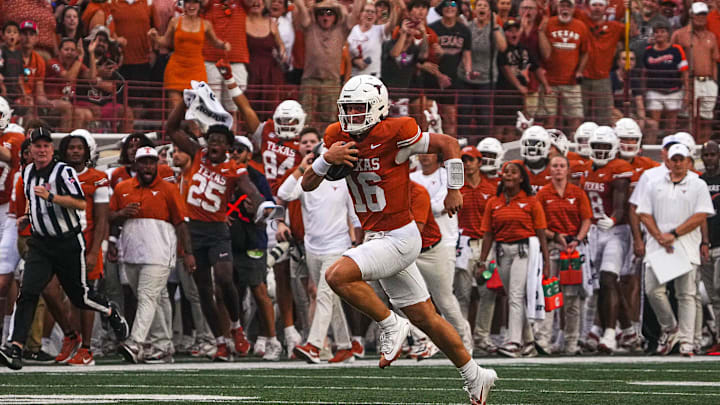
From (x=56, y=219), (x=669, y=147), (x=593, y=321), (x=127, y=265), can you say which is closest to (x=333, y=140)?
(x=56, y=219)

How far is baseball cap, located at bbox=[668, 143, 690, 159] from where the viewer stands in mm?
14148

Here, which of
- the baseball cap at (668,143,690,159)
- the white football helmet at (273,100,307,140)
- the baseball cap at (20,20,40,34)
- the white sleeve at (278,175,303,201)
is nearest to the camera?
the white sleeve at (278,175,303,201)

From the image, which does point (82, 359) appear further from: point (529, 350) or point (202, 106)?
point (529, 350)

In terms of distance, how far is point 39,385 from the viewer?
33.1 ft

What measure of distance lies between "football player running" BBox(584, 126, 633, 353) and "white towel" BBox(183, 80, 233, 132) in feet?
14.0

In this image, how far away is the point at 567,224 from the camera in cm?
1480

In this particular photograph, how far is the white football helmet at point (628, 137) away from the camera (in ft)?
51.9

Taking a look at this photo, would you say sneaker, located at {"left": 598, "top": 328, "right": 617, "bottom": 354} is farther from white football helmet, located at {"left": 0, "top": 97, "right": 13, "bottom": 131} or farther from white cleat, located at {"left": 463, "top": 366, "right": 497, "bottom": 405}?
white cleat, located at {"left": 463, "top": 366, "right": 497, "bottom": 405}

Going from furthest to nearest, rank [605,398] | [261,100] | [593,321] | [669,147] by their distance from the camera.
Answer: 1. [261,100]
2. [593,321]
3. [669,147]
4. [605,398]

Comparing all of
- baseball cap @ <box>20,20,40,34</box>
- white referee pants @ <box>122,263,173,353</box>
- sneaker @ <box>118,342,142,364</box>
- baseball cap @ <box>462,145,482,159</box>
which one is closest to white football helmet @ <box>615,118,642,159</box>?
baseball cap @ <box>462,145,482,159</box>

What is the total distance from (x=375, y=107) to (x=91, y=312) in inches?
194

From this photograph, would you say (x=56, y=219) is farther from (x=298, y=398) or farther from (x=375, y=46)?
(x=375, y=46)

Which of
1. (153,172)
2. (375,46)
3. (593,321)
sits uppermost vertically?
(375,46)

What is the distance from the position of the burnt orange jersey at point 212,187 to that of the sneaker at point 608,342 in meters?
4.07
